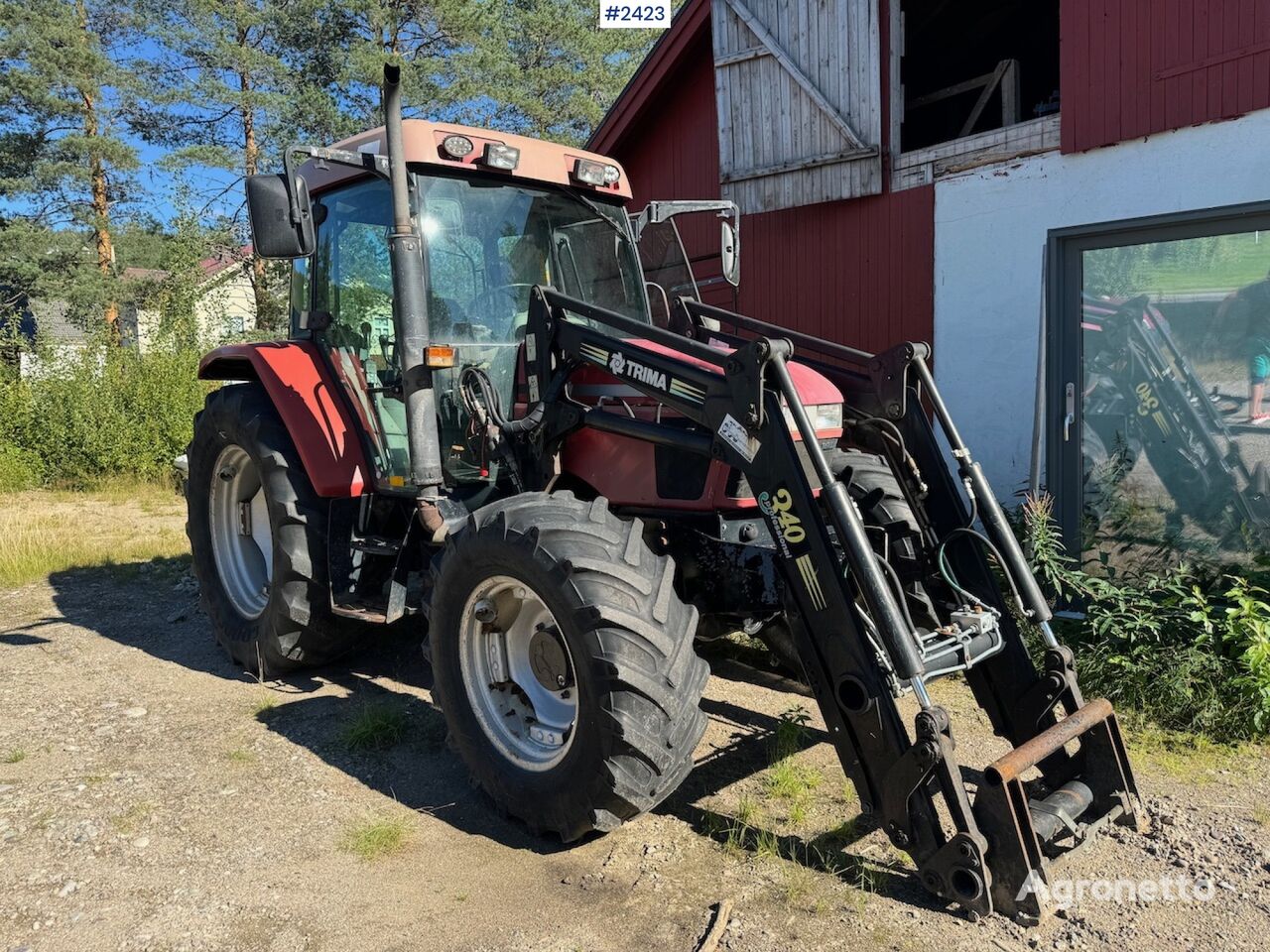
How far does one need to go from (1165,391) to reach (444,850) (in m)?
4.74

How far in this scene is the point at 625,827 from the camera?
3199 mm

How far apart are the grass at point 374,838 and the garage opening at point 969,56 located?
25.6ft

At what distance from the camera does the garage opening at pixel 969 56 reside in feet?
29.7

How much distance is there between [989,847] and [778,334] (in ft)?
8.55

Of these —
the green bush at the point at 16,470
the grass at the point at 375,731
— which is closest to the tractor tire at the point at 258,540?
the grass at the point at 375,731

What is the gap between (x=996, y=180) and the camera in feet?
21.8

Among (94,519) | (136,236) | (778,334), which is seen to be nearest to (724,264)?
(778,334)

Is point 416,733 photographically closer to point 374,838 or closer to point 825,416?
point 374,838

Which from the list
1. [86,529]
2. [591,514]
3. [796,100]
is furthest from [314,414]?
[86,529]

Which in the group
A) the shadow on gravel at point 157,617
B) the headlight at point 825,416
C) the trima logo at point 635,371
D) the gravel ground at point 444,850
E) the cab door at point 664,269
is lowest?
the gravel ground at point 444,850

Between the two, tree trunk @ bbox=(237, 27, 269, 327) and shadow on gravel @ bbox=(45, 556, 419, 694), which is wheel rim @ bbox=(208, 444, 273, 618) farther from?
tree trunk @ bbox=(237, 27, 269, 327)

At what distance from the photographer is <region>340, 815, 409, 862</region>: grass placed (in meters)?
3.10

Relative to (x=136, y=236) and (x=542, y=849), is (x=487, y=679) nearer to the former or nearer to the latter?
(x=542, y=849)

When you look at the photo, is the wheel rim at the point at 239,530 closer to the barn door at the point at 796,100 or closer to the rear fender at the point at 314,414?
the rear fender at the point at 314,414
